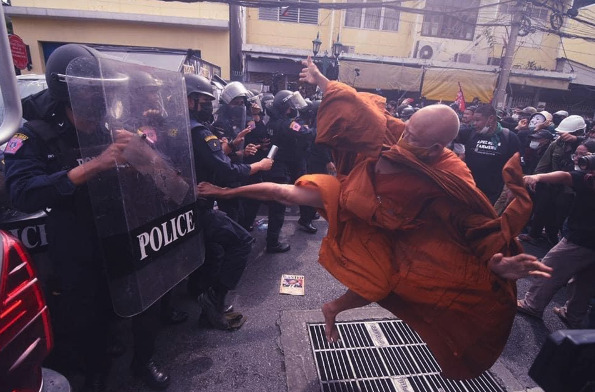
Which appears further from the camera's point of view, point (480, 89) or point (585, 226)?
point (480, 89)

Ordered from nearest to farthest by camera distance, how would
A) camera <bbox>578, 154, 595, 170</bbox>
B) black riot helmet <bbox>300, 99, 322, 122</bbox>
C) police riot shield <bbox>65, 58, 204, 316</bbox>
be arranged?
police riot shield <bbox>65, 58, 204, 316</bbox> < camera <bbox>578, 154, 595, 170</bbox> < black riot helmet <bbox>300, 99, 322, 122</bbox>

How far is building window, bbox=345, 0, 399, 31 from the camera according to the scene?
18.8 metres

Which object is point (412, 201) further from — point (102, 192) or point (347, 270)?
point (102, 192)

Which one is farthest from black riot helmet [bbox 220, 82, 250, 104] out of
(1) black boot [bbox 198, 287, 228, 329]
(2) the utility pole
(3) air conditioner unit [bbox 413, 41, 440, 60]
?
(3) air conditioner unit [bbox 413, 41, 440, 60]

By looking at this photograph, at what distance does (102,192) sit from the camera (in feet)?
5.20

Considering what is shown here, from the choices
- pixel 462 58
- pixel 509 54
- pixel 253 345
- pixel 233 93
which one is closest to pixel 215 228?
pixel 253 345

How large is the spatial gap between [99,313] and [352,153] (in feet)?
6.20

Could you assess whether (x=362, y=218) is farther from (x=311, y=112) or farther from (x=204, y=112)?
(x=311, y=112)

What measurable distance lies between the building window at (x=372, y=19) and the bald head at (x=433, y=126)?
63.8ft

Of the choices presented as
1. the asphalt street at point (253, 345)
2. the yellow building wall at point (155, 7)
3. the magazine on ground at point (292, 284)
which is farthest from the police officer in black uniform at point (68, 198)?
the yellow building wall at point (155, 7)

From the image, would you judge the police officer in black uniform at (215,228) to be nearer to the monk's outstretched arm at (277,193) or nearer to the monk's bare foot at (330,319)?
the monk's outstretched arm at (277,193)

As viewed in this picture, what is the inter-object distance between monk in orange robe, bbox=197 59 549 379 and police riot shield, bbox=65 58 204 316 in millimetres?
427

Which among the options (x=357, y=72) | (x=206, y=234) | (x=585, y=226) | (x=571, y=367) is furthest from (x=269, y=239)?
(x=357, y=72)

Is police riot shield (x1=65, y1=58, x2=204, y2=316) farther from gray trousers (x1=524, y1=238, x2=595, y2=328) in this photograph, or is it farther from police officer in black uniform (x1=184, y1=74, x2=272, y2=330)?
gray trousers (x1=524, y1=238, x2=595, y2=328)
